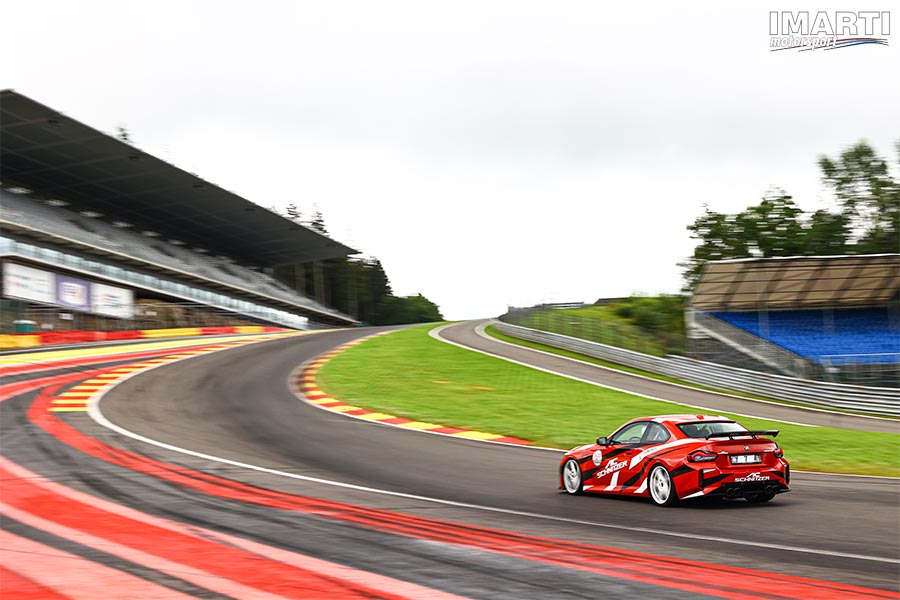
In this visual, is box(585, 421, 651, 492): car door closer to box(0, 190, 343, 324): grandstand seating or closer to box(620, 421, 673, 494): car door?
box(620, 421, 673, 494): car door

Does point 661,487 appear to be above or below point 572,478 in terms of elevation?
above

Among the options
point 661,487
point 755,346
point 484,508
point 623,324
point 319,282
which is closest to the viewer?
point 484,508

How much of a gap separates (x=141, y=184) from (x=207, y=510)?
174 ft

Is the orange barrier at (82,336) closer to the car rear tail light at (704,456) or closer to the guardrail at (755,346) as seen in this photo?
the guardrail at (755,346)

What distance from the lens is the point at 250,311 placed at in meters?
62.2

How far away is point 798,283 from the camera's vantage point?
1567 inches

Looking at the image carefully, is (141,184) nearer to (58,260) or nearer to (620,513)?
(58,260)

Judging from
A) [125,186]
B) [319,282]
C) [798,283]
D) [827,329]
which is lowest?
[827,329]

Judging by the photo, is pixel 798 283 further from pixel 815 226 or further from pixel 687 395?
pixel 815 226

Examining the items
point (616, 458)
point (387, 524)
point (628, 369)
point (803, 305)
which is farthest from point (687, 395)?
point (803, 305)

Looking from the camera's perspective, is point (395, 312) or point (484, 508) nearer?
point (484, 508)

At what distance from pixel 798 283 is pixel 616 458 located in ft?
111

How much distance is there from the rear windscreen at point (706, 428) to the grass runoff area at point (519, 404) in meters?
5.28

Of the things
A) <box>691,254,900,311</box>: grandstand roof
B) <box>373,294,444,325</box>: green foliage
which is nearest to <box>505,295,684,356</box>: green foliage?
<box>691,254,900,311</box>: grandstand roof
